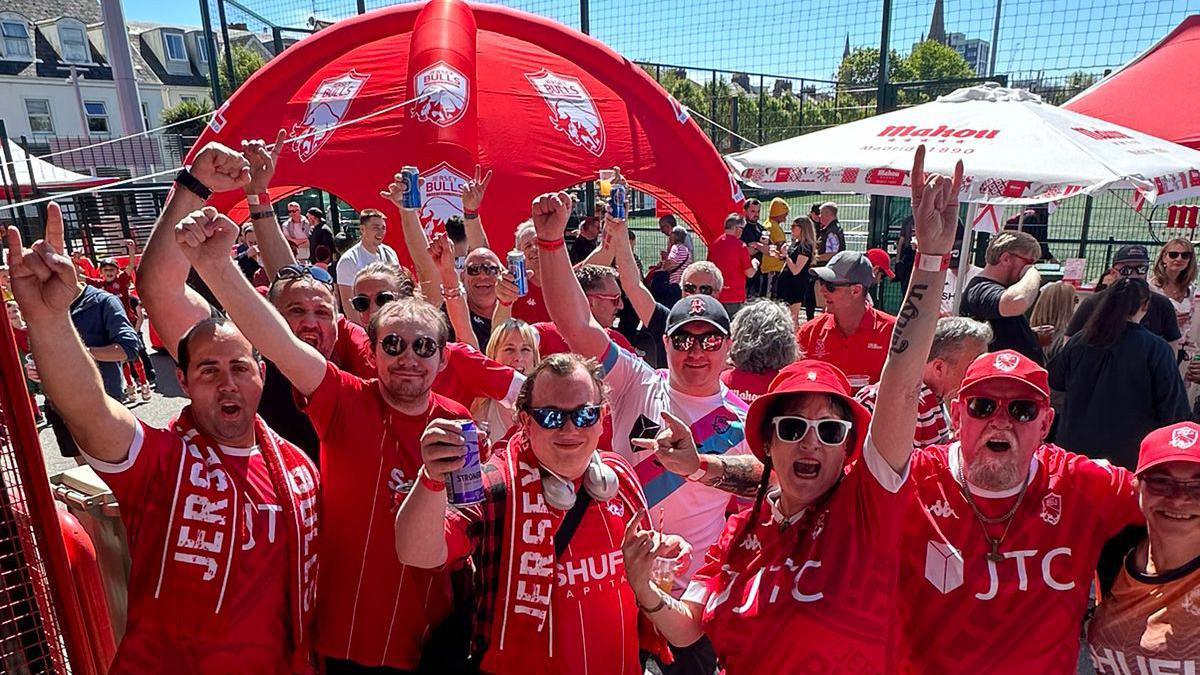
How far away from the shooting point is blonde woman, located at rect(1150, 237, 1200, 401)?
5.44m

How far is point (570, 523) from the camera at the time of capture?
205cm

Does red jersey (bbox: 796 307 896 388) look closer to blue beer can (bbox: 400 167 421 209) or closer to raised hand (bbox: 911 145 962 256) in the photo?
raised hand (bbox: 911 145 962 256)

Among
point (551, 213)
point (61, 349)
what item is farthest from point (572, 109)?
point (61, 349)

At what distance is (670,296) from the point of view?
687 centimetres

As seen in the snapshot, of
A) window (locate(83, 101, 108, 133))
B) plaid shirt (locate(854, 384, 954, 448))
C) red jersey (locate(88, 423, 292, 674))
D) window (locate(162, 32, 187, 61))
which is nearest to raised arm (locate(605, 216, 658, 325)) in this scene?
plaid shirt (locate(854, 384, 954, 448))

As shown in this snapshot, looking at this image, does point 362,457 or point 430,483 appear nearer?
point 430,483

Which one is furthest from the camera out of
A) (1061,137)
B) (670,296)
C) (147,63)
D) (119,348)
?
(147,63)

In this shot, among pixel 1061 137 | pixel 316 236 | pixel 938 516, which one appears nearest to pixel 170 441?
pixel 938 516

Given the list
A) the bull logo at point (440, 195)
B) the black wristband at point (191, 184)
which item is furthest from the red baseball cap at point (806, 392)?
the bull logo at point (440, 195)

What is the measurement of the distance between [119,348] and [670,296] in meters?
4.73

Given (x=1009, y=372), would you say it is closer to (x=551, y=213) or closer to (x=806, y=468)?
(x=806, y=468)

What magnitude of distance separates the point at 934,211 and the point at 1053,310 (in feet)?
13.0

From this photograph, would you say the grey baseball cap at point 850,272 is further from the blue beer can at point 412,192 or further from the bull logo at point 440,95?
the bull logo at point 440,95

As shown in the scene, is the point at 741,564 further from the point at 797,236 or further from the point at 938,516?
the point at 797,236
